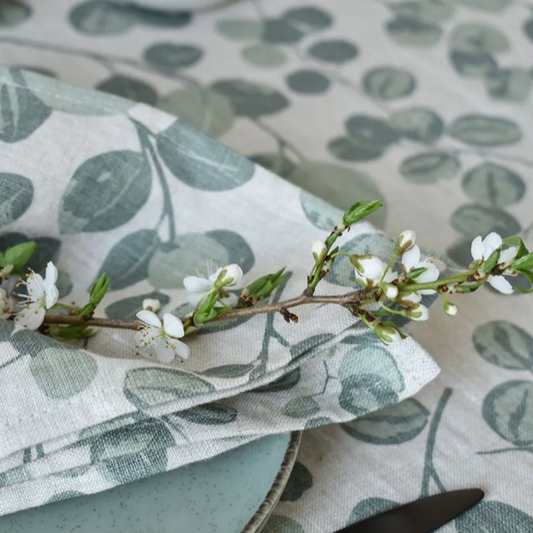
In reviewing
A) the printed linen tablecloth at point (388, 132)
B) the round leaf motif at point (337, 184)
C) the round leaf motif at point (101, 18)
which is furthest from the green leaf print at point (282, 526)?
the round leaf motif at point (101, 18)

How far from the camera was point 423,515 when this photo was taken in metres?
0.32

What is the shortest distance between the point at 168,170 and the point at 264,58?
240 millimetres

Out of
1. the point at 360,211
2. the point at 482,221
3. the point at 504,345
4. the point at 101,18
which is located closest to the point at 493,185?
the point at 482,221

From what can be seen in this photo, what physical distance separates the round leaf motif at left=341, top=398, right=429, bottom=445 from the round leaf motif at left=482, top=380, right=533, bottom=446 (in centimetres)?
4

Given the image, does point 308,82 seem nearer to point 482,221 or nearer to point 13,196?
point 482,221

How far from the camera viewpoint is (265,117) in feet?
1.75

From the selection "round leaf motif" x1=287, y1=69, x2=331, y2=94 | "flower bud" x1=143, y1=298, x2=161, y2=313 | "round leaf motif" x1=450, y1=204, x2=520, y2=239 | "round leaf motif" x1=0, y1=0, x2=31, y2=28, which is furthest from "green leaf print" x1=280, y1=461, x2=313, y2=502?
"round leaf motif" x1=0, y1=0, x2=31, y2=28

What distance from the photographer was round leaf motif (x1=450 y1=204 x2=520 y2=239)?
1.54 feet

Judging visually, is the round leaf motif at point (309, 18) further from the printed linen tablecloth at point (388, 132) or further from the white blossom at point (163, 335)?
the white blossom at point (163, 335)

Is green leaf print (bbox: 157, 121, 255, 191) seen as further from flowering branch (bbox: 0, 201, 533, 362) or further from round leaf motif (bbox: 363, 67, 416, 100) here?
round leaf motif (bbox: 363, 67, 416, 100)

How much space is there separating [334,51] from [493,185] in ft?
0.62

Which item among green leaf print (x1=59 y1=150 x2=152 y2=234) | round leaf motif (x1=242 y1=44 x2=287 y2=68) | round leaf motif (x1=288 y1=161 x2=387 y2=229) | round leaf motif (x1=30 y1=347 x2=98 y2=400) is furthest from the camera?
round leaf motif (x1=242 y1=44 x2=287 y2=68)

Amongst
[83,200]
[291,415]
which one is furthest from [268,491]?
[83,200]

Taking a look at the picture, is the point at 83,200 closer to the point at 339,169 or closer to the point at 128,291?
the point at 128,291
